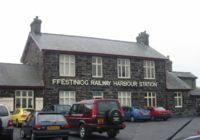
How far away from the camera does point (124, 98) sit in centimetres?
3725

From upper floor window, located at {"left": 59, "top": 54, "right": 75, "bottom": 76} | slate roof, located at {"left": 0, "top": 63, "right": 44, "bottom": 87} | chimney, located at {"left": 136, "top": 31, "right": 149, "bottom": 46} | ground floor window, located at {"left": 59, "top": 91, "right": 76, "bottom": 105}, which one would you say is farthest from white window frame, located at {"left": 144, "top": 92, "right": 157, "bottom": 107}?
slate roof, located at {"left": 0, "top": 63, "right": 44, "bottom": 87}

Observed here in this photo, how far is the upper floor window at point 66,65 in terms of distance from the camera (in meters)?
34.2

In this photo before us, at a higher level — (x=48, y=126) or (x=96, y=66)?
(x=96, y=66)

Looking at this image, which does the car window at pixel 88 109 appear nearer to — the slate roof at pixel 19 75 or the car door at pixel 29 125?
the car door at pixel 29 125

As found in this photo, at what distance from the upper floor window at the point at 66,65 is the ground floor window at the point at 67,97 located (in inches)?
66.3

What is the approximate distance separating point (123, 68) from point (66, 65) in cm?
623

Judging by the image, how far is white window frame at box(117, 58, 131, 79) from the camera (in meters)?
37.4

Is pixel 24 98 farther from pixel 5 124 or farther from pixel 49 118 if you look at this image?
pixel 49 118

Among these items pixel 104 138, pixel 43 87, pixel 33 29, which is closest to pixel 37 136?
pixel 104 138

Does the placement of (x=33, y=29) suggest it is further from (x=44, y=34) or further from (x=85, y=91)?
(x=85, y=91)

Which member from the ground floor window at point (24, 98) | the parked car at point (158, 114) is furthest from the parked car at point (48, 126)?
the parked car at point (158, 114)

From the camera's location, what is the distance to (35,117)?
15844 millimetres

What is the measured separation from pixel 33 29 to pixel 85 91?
27.2ft

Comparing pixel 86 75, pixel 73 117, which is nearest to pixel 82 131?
pixel 73 117
